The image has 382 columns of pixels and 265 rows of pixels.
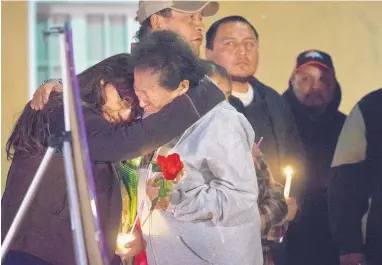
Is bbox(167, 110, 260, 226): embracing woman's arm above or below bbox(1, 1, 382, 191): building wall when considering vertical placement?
below

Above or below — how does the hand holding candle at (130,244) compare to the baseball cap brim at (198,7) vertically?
below

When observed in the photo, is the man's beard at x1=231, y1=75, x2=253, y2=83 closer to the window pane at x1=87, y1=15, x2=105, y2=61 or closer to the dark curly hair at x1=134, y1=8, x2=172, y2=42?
the dark curly hair at x1=134, y1=8, x2=172, y2=42

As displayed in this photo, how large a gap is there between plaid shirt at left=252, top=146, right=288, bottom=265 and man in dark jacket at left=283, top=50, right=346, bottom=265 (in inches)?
4.1

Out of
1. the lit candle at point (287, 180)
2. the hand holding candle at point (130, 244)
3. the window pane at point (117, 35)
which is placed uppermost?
the window pane at point (117, 35)

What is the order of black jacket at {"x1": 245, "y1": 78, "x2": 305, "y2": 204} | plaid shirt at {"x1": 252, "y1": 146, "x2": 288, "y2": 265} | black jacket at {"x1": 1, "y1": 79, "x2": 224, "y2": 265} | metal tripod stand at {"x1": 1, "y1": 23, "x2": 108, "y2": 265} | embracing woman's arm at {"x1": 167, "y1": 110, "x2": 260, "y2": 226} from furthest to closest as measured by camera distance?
black jacket at {"x1": 245, "y1": 78, "x2": 305, "y2": 204} → plaid shirt at {"x1": 252, "y1": 146, "x2": 288, "y2": 265} → embracing woman's arm at {"x1": 167, "y1": 110, "x2": 260, "y2": 226} → black jacket at {"x1": 1, "y1": 79, "x2": 224, "y2": 265} → metal tripod stand at {"x1": 1, "y1": 23, "x2": 108, "y2": 265}

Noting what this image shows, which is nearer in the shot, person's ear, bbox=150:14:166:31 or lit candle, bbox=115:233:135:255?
lit candle, bbox=115:233:135:255

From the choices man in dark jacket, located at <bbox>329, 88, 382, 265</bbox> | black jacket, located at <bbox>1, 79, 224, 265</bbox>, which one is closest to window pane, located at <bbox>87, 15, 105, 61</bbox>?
black jacket, located at <bbox>1, 79, 224, 265</bbox>

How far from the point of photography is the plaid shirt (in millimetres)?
2238

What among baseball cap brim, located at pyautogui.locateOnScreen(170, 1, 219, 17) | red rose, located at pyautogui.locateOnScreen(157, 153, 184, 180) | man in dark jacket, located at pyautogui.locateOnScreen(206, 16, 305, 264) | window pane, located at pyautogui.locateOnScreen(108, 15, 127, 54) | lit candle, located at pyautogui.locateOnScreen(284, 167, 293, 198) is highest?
baseball cap brim, located at pyautogui.locateOnScreen(170, 1, 219, 17)

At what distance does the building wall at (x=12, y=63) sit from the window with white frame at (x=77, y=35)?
2 centimetres

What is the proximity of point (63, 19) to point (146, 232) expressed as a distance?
0.71 metres

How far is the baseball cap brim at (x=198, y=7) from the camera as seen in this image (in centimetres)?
232

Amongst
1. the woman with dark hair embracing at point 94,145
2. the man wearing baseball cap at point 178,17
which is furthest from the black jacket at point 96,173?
the man wearing baseball cap at point 178,17

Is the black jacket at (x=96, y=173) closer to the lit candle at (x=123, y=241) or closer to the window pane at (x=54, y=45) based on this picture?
the lit candle at (x=123, y=241)
